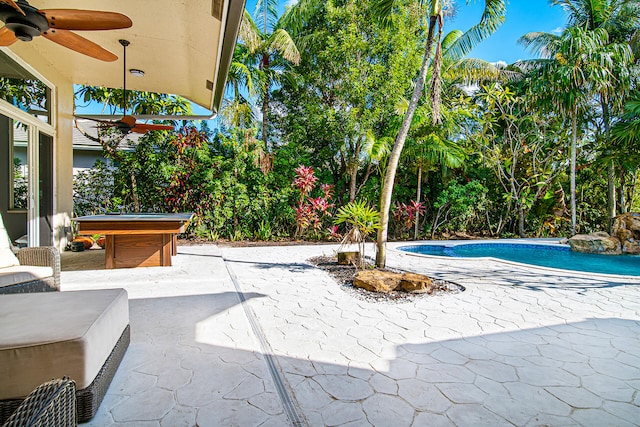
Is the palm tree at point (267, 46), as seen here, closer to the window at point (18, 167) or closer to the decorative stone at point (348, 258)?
the decorative stone at point (348, 258)

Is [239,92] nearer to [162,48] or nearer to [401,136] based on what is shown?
[162,48]

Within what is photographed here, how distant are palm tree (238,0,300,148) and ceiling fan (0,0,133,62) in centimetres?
806

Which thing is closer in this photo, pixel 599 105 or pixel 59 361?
pixel 59 361

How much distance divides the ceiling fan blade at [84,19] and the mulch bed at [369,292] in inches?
151

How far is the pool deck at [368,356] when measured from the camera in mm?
2098

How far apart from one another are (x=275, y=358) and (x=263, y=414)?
2.42 ft

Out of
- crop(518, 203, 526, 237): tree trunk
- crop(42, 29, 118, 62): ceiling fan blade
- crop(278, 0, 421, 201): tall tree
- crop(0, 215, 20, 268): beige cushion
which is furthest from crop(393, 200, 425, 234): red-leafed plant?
crop(0, 215, 20, 268): beige cushion

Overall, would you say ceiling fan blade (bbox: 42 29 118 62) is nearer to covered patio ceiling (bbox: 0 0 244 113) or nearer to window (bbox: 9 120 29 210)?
covered patio ceiling (bbox: 0 0 244 113)

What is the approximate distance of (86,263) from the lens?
5977 millimetres

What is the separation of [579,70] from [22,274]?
13.3 metres

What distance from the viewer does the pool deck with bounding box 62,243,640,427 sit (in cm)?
210

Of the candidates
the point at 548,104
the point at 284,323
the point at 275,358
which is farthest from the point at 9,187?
the point at 548,104

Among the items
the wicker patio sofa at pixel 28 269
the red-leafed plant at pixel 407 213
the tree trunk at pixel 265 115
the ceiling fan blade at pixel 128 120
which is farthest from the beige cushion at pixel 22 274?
the red-leafed plant at pixel 407 213

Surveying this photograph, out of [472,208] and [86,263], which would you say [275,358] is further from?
[472,208]
